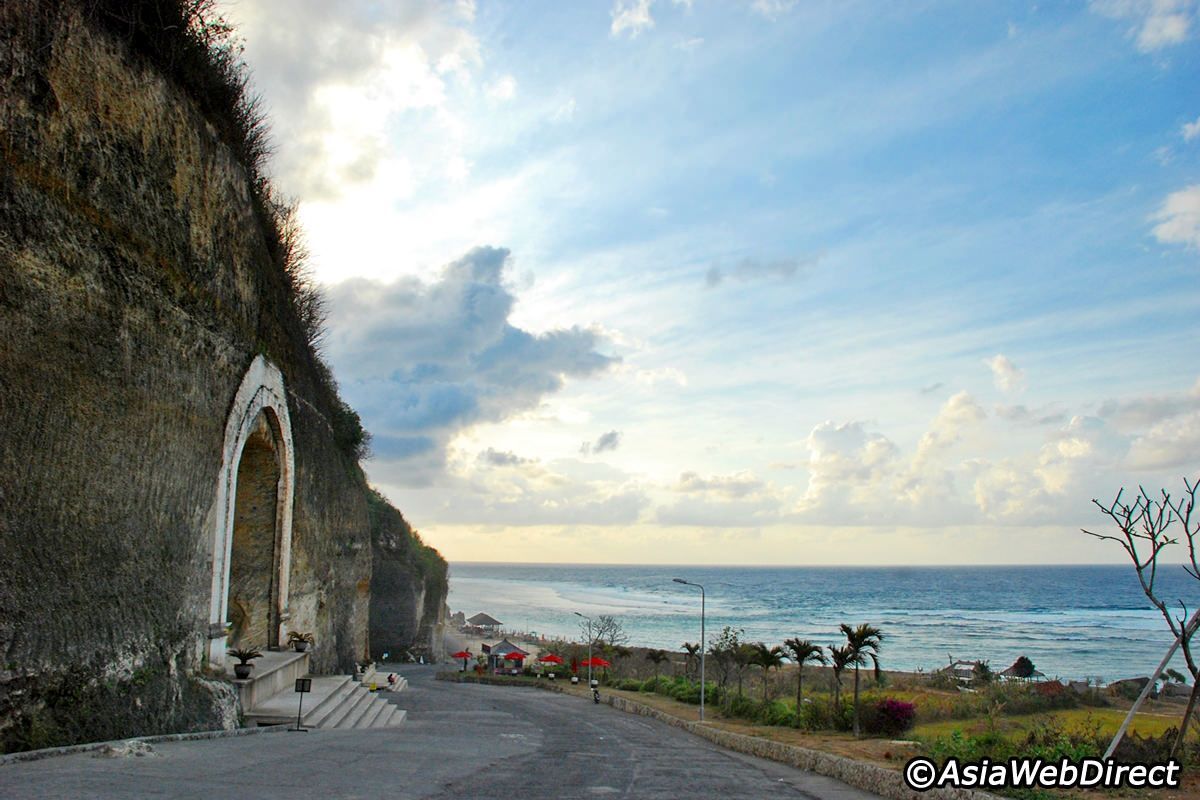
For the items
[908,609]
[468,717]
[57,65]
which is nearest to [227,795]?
[57,65]

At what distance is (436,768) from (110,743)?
4.59 meters

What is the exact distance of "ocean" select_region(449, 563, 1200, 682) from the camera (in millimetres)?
65125

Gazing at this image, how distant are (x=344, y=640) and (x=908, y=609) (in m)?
96.0

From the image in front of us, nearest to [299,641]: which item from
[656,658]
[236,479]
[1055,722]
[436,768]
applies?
[236,479]

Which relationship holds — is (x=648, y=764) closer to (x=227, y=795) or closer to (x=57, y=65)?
(x=227, y=795)

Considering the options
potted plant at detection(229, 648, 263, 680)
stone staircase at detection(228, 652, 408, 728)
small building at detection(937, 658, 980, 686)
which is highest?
potted plant at detection(229, 648, 263, 680)

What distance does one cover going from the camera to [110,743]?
10.7 metres

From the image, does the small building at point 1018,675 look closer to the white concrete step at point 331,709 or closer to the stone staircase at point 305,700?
the white concrete step at point 331,709

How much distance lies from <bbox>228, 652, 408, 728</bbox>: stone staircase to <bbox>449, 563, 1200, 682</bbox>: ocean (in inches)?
1800

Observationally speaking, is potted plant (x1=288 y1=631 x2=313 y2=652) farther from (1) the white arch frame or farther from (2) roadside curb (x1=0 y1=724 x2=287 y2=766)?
(2) roadside curb (x1=0 y1=724 x2=287 y2=766)

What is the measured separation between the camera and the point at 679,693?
31.8 metres

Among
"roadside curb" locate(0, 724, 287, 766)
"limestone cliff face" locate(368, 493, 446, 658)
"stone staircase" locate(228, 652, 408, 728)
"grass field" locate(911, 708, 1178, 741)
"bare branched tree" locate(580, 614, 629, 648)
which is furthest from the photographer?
"bare branched tree" locate(580, 614, 629, 648)

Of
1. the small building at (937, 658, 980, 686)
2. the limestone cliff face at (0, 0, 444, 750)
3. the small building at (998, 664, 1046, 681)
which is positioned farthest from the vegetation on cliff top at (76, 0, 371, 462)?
the small building at (998, 664, 1046, 681)

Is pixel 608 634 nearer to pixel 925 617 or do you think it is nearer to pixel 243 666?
pixel 925 617
